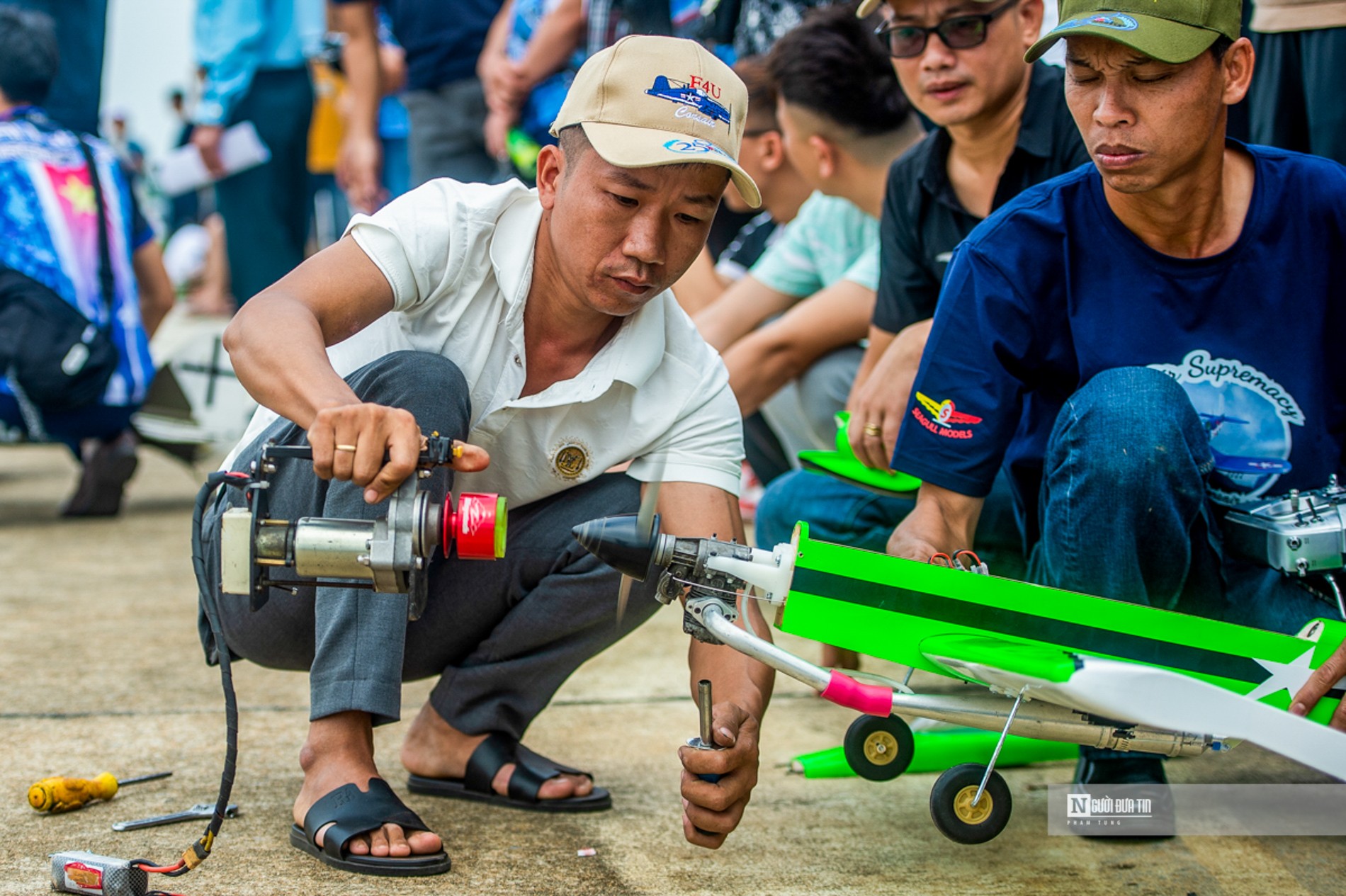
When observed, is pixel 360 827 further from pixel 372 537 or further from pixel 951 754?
pixel 951 754

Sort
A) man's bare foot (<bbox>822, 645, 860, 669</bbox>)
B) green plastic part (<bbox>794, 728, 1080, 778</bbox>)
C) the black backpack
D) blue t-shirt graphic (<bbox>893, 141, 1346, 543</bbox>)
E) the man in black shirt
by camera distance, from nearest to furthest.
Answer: blue t-shirt graphic (<bbox>893, 141, 1346, 543</bbox>) < green plastic part (<bbox>794, 728, 1080, 778</bbox>) < the man in black shirt < man's bare foot (<bbox>822, 645, 860, 669</bbox>) < the black backpack

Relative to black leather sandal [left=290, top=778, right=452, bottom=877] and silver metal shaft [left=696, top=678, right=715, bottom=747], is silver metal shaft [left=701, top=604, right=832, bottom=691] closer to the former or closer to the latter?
silver metal shaft [left=696, top=678, right=715, bottom=747]

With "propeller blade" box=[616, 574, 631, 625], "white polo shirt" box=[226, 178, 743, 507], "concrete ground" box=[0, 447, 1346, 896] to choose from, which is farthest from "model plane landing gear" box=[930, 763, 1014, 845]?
"white polo shirt" box=[226, 178, 743, 507]

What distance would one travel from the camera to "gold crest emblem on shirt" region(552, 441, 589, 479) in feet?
6.93

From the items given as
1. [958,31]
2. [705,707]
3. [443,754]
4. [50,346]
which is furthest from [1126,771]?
[50,346]

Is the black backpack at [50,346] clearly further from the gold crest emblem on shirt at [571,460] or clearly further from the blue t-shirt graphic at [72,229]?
the gold crest emblem on shirt at [571,460]

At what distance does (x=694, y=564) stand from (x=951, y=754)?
0.90 metres

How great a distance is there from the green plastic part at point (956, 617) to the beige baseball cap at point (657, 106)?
0.58 metres

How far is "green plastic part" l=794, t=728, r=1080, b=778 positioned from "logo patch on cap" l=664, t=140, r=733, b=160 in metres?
1.09

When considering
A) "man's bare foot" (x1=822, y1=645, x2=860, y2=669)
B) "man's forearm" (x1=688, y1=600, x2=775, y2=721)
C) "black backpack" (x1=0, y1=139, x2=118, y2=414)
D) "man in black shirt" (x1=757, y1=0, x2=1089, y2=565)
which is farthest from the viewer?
"black backpack" (x1=0, y1=139, x2=118, y2=414)

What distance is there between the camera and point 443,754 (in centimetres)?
220

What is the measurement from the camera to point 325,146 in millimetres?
8195

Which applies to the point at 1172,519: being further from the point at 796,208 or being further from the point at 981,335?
the point at 796,208

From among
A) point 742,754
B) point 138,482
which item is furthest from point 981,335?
point 138,482
